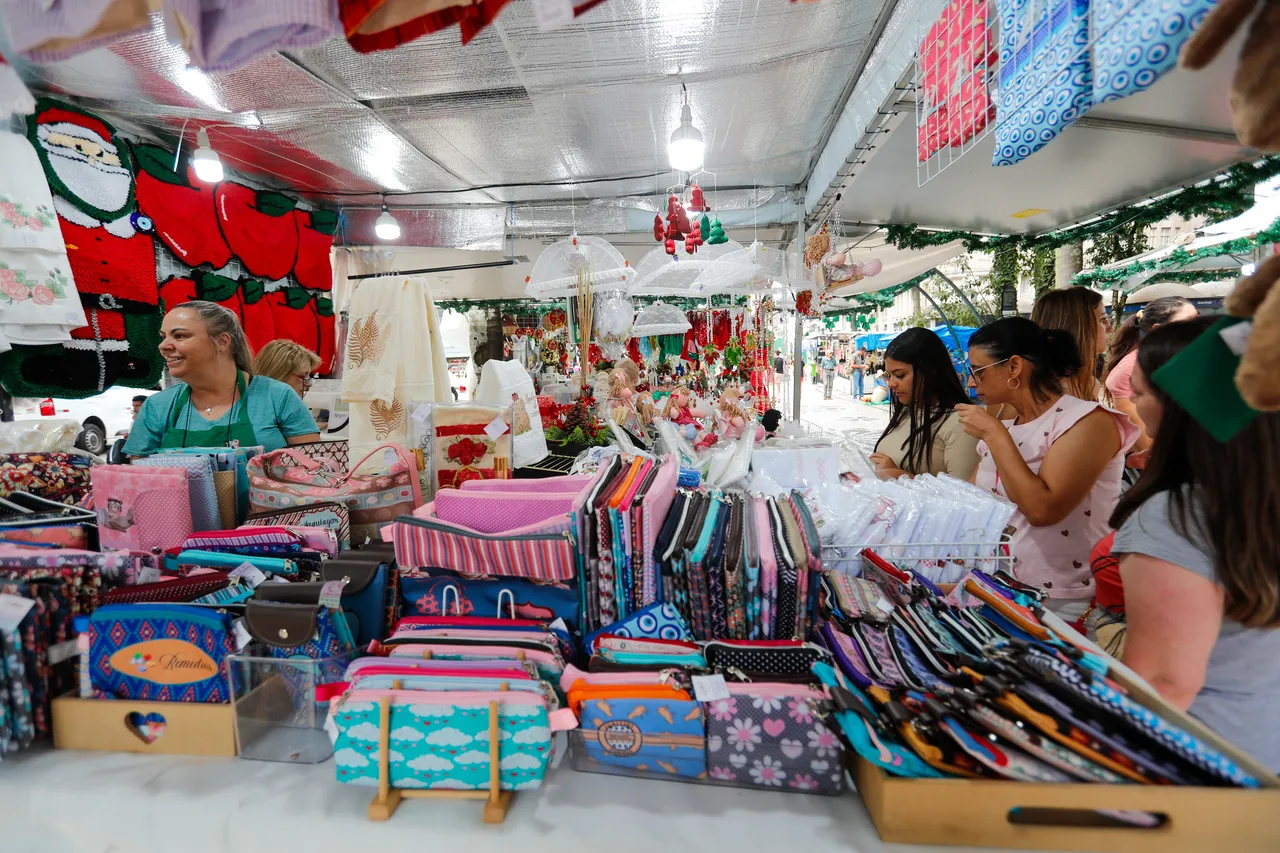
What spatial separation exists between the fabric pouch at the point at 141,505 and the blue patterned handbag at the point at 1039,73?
2.49m

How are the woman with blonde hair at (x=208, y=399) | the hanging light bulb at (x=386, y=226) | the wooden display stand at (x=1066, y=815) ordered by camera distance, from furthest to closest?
the hanging light bulb at (x=386, y=226), the woman with blonde hair at (x=208, y=399), the wooden display stand at (x=1066, y=815)

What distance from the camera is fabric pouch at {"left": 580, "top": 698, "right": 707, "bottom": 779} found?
1017mm

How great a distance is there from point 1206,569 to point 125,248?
5.41 metres

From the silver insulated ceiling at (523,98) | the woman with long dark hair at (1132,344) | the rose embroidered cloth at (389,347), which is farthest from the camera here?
the rose embroidered cloth at (389,347)

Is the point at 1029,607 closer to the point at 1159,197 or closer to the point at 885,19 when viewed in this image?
the point at 885,19

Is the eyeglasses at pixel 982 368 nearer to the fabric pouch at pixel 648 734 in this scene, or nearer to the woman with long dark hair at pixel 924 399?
the woman with long dark hair at pixel 924 399

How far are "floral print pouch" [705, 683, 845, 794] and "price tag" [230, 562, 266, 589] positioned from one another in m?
1.09

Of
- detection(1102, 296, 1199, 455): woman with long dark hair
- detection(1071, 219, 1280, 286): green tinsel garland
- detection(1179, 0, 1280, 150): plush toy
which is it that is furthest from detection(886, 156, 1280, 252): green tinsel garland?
detection(1179, 0, 1280, 150): plush toy

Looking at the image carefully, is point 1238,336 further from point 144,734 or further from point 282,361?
point 282,361

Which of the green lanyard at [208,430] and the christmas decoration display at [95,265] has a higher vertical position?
the christmas decoration display at [95,265]

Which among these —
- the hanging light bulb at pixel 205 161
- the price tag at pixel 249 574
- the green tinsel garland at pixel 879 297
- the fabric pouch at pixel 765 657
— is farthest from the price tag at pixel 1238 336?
the green tinsel garland at pixel 879 297

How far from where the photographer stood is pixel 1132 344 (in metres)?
3.74

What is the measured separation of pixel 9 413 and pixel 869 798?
488 centimetres

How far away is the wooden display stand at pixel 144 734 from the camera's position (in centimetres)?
116
